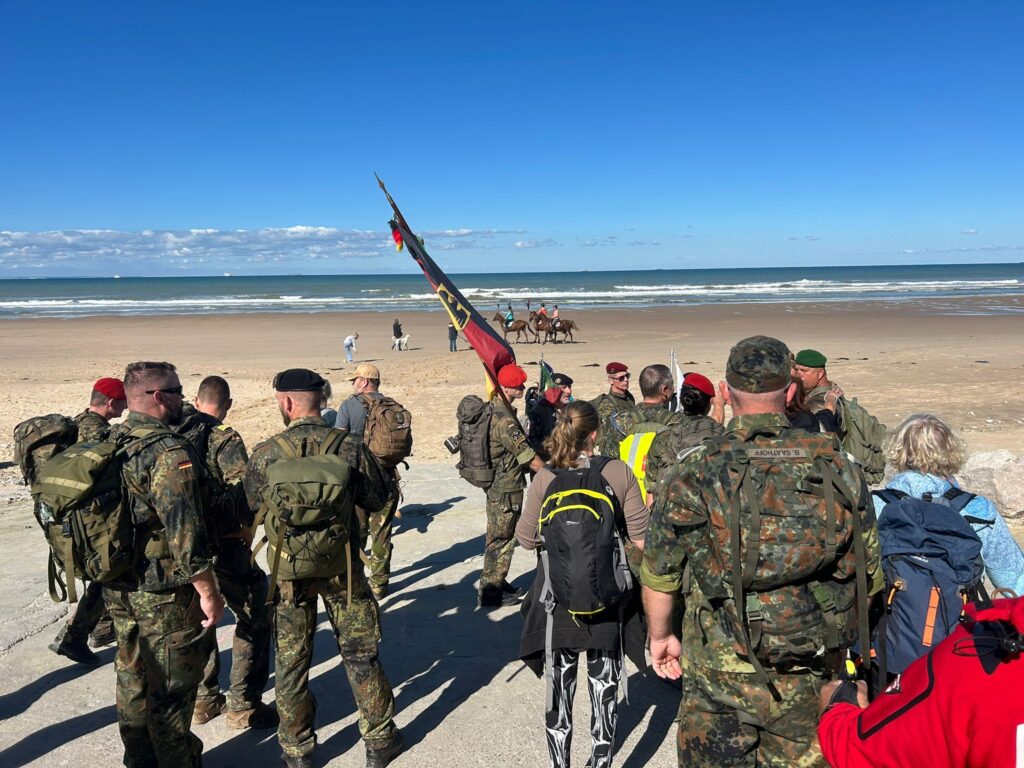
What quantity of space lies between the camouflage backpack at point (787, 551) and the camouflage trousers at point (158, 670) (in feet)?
7.82

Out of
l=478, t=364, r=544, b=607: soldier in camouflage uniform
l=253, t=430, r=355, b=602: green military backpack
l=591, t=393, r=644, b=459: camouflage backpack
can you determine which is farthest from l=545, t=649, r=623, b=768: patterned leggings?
l=478, t=364, r=544, b=607: soldier in camouflage uniform

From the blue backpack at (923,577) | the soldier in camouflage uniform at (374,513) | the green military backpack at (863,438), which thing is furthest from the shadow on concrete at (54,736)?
the green military backpack at (863,438)

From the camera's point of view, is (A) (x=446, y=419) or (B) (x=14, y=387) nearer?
(A) (x=446, y=419)

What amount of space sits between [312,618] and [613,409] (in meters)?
2.74

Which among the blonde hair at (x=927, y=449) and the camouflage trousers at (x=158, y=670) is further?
the camouflage trousers at (x=158, y=670)

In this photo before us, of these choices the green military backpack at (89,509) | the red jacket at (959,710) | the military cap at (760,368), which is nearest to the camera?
the red jacket at (959,710)

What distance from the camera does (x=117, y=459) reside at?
312 centimetres

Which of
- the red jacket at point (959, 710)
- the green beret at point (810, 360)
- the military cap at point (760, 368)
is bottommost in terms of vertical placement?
the red jacket at point (959, 710)

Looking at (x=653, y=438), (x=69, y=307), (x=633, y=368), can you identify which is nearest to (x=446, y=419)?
(x=633, y=368)

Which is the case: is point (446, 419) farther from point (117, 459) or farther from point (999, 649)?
point (999, 649)

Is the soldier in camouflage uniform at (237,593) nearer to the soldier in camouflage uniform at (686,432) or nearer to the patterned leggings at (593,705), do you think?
the patterned leggings at (593,705)

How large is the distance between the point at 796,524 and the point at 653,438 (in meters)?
1.88

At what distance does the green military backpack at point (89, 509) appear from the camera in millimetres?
2979

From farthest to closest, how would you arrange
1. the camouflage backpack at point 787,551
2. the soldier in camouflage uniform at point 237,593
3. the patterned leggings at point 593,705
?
the soldier in camouflage uniform at point 237,593, the patterned leggings at point 593,705, the camouflage backpack at point 787,551
